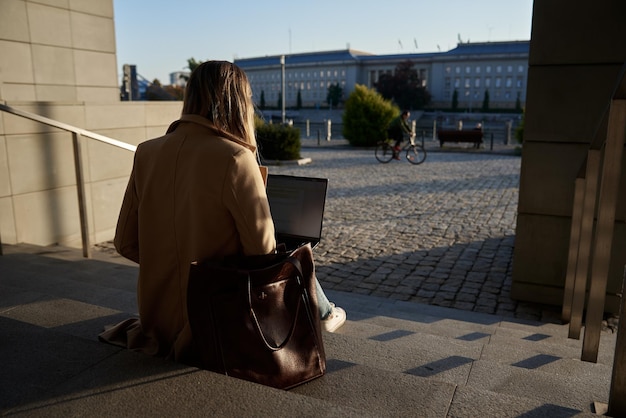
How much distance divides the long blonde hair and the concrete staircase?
1.02m

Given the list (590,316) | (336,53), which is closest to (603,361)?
(590,316)

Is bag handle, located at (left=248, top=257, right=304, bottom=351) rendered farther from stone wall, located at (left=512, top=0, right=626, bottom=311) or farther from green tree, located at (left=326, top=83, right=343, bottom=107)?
green tree, located at (left=326, top=83, right=343, bottom=107)

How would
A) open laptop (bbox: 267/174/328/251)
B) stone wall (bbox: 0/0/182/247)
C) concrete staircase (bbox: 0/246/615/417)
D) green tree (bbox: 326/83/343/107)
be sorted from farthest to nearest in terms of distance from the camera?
1. green tree (bbox: 326/83/343/107)
2. stone wall (bbox: 0/0/182/247)
3. open laptop (bbox: 267/174/328/251)
4. concrete staircase (bbox: 0/246/615/417)

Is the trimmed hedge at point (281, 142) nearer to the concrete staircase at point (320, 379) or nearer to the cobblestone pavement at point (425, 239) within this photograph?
the cobblestone pavement at point (425, 239)

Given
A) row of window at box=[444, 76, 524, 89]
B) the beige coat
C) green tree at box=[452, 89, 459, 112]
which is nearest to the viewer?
the beige coat

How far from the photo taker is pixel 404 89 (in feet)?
295

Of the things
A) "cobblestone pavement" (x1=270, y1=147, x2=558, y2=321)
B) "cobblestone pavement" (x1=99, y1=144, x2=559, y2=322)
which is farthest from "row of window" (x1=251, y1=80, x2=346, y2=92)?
"cobblestone pavement" (x1=270, y1=147, x2=558, y2=321)

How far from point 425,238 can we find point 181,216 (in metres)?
6.12

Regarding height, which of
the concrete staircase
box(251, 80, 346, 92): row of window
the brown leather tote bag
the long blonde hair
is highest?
box(251, 80, 346, 92): row of window

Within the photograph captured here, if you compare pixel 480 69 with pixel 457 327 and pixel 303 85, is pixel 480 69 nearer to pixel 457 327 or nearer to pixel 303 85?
pixel 303 85

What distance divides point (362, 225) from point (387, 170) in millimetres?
8035

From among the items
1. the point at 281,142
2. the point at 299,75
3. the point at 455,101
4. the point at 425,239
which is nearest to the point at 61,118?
the point at 425,239

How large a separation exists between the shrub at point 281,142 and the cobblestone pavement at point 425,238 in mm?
2689

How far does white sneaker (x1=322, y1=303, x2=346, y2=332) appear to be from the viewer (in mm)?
3791
